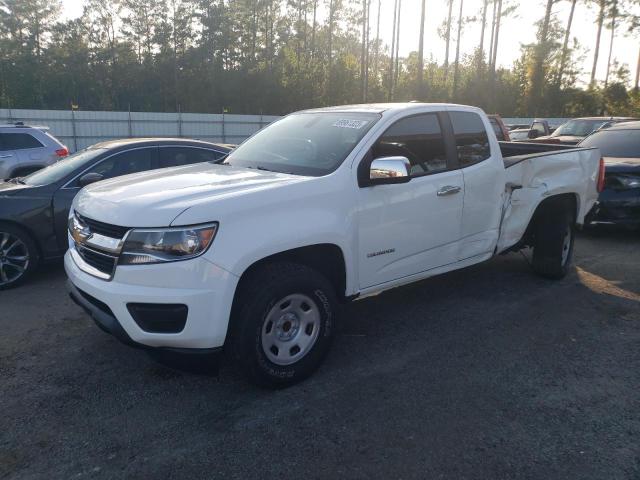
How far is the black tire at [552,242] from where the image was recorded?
5883mm

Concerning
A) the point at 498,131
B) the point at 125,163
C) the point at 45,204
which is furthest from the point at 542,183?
the point at 498,131

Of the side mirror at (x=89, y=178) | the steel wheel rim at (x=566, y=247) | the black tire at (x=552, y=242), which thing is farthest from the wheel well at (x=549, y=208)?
the side mirror at (x=89, y=178)

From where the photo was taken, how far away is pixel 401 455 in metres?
2.97

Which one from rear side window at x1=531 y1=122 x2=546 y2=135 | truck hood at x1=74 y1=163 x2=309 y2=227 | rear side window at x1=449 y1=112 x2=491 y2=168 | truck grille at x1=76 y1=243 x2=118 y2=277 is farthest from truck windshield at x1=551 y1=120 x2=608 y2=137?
truck grille at x1=76 y1=243 x2=118 y2=277

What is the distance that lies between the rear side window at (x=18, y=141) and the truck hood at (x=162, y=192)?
23.9ft

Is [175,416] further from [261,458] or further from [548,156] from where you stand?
[548,156]

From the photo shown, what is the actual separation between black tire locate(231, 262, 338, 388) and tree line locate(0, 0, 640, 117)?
40572 mm

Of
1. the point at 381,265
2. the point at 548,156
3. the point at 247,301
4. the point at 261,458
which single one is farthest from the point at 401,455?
the point at 548,156

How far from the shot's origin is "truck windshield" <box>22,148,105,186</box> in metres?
6.16

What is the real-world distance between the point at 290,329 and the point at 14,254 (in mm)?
3777

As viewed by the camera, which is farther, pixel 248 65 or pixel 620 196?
pixel 248 65

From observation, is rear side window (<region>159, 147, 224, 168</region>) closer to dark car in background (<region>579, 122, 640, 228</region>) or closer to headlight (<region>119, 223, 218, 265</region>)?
headlight (<region>119, 223, 218, 265</region>)

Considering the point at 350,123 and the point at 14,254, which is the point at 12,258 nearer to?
the point at 14,254

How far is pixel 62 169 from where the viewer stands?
6.32m
